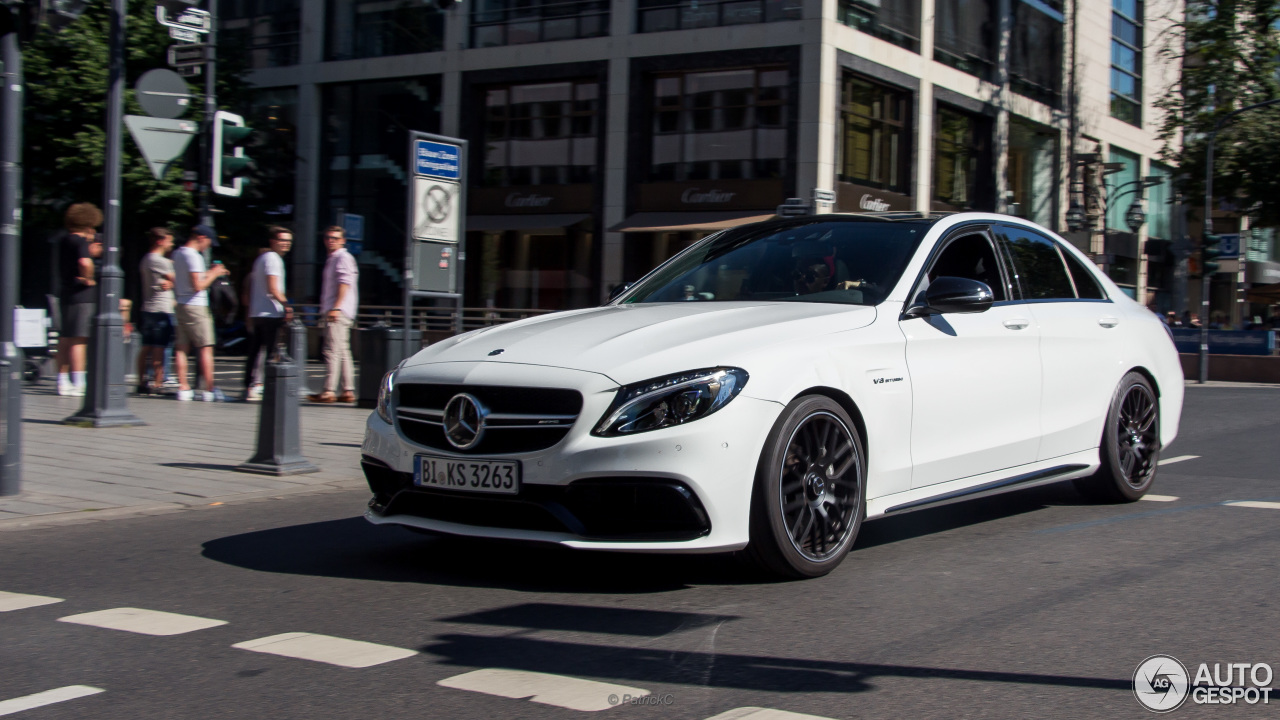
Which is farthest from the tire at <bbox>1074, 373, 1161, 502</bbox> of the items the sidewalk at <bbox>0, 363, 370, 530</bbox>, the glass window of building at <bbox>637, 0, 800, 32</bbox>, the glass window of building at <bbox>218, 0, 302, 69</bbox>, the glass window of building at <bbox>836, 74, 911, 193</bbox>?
the glass window of building at <bbox>218, 0, 302, 69</bbox>

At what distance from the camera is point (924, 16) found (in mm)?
30547

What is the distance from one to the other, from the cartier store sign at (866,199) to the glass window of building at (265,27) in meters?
15.9

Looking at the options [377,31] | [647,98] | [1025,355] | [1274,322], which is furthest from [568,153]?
[1025,355]

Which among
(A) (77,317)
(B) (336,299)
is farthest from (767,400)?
(A) (77,317)

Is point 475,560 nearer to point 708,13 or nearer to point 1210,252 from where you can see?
point 708,13

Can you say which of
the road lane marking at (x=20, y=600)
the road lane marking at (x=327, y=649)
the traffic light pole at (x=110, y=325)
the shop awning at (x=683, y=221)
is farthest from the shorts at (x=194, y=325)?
the shop awning at (x=683, y=221)

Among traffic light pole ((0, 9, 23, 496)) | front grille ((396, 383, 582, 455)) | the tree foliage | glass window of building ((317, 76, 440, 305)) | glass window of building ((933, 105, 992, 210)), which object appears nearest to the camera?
front grille ((396, 383, 582, 455))

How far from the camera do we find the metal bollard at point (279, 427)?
329 inches

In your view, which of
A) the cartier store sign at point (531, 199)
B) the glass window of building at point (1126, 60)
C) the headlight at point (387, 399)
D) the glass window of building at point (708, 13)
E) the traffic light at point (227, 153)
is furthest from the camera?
the glass window of building at point (1126, 60)

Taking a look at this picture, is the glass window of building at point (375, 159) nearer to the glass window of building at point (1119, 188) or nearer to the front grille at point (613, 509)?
the glass window of building at point (1119, 188)

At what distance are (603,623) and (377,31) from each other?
31.7 meters

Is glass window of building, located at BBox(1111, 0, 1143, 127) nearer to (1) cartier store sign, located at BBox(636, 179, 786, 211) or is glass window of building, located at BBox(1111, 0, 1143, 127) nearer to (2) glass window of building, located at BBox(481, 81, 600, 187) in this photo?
(1) cartier store sign, located at BBox(636, 179, 786, 211)

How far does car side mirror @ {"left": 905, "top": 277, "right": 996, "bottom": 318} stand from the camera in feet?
18.3

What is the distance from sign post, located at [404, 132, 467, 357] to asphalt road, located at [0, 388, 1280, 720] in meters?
4.62
